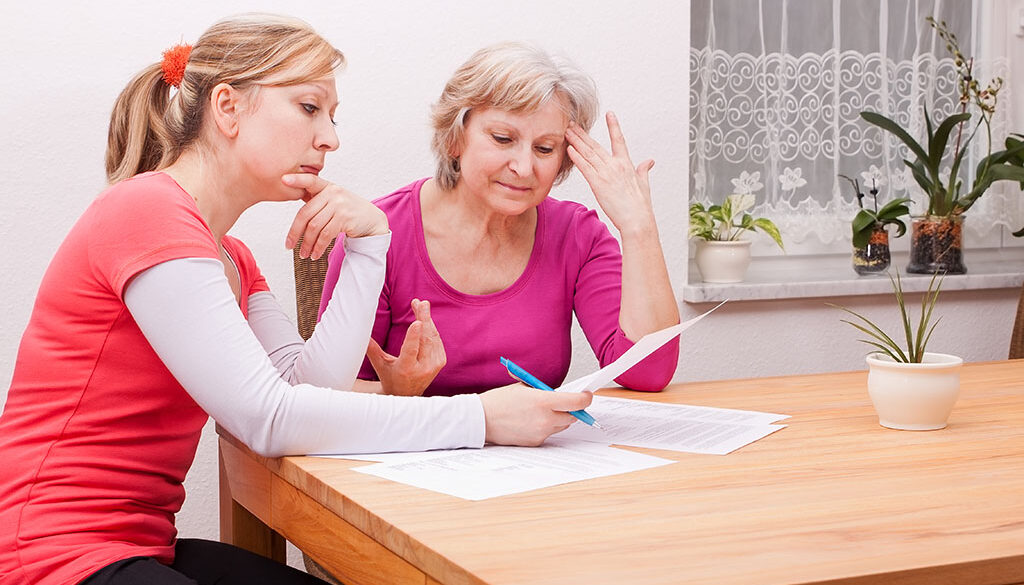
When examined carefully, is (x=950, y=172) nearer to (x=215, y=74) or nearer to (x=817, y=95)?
(x=817, y=95)

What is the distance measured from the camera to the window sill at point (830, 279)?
9.52 ft

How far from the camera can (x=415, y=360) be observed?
158 cm

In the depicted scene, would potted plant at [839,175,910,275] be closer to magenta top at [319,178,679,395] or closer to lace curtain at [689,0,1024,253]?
lace curtain at [689,0,1024,253]

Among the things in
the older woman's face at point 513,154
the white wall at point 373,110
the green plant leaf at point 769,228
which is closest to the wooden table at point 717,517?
the older woman's face at point 513,154

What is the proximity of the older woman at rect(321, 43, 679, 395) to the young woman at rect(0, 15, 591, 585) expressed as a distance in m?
0.32

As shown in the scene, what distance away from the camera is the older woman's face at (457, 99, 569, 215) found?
5.74 feet

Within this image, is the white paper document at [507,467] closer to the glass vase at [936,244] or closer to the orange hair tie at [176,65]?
the orange hair tie at [176,65]

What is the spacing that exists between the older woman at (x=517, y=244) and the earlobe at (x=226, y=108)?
394 mm

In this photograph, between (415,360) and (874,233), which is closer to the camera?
(415,360)

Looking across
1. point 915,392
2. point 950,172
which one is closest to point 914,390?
point 915,392

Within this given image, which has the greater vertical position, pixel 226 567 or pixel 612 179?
pixel 612 179

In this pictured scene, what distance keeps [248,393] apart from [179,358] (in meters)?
0.08

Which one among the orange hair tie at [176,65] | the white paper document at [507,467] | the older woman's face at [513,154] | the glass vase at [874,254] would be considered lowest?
the glass vase at [874,254]

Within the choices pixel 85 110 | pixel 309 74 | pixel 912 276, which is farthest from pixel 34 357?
pixel 912 276
